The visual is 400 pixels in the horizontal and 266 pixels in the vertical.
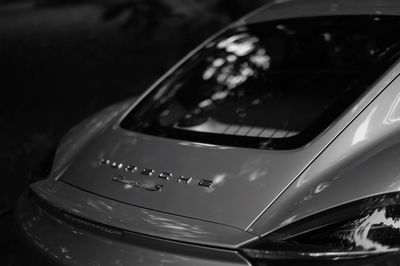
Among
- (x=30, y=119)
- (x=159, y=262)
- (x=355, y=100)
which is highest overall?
(x=355, y=100)

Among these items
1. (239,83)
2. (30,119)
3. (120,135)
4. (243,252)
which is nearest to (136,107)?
(120,135)

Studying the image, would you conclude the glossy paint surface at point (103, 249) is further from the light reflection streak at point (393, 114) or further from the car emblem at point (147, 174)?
the light reflection streak at point (393, 114)

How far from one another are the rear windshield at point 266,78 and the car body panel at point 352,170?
0.33 m

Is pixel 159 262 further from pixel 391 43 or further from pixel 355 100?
pixel 391 43

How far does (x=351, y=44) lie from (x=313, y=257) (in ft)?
6.02

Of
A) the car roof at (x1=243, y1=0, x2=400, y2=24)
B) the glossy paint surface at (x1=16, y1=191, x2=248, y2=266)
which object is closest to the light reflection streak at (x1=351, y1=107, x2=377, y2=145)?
the glossy paint surface at (x1=16, y1=191, x2=248, y2=266)

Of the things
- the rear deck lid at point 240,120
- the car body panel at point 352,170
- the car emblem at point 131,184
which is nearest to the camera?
the car body panel at point 352,170

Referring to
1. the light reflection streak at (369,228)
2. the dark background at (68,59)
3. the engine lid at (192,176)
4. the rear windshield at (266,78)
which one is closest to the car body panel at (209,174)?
the engine lid at (192,176)

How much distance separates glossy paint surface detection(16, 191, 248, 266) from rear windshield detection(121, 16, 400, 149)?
696mm

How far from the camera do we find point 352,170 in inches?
97.0

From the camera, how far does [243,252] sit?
2.24 metres

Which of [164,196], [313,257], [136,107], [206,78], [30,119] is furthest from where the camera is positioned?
[30,119]

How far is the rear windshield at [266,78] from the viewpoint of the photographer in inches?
125

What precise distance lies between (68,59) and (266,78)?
276 inches
